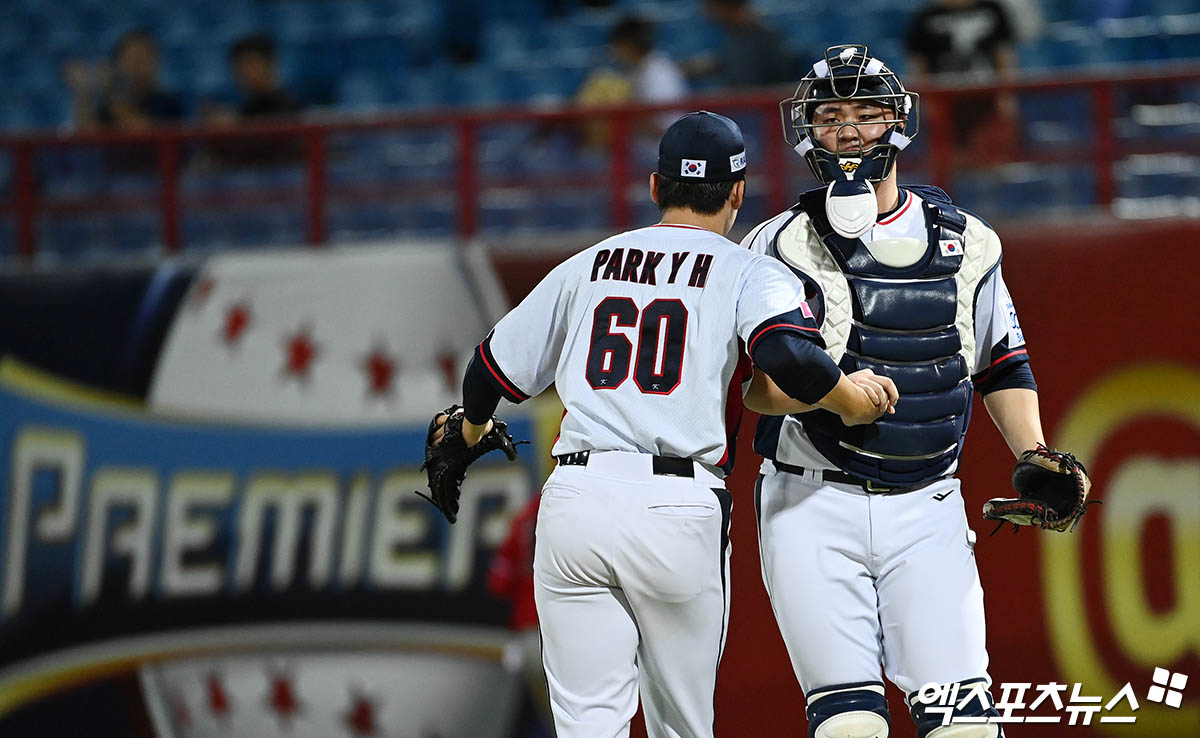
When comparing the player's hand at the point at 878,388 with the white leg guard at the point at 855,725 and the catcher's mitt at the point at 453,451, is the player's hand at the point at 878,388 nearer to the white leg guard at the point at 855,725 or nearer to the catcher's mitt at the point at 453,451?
the white leg guard at the point at 855,725

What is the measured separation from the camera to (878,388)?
377 cm

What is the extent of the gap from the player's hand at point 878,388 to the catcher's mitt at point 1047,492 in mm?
460

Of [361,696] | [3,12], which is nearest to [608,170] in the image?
[361,696]

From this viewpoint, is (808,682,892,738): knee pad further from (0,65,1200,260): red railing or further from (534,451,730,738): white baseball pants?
(0,65,1200,260): red railing

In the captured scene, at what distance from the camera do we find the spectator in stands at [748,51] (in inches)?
313

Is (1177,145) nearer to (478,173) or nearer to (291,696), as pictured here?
(478,173)

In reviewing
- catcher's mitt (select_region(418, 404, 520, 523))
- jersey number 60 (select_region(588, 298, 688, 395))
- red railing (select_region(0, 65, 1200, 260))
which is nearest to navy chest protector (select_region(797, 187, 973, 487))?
jersey number 60 (select_region(588, 298, 688, 395))

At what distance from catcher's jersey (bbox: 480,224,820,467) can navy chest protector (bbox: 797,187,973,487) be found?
28cm

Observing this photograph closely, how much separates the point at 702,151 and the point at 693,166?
5cm

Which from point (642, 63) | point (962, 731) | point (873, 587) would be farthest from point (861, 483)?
point (642, 63)

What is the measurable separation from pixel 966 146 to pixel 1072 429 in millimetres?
1317

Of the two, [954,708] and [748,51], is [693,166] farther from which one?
[748,51]

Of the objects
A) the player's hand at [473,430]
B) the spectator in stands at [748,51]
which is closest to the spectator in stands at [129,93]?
the spectator in stands at [748,51]

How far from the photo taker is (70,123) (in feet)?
37.8
